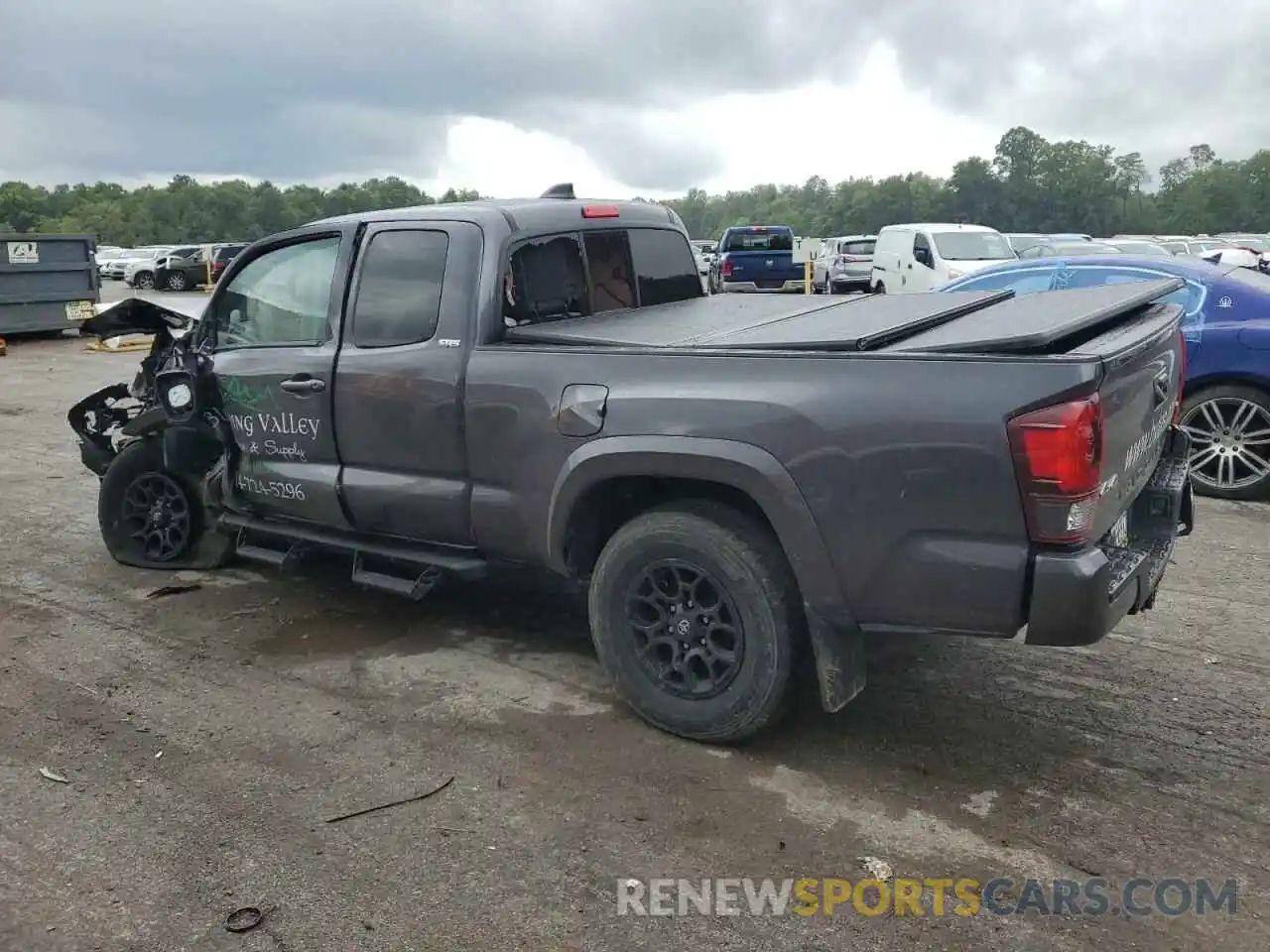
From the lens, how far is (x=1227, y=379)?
685 cm

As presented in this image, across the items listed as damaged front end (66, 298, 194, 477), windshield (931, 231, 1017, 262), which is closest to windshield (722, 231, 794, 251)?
windshield (931, 231, 1017, 262)

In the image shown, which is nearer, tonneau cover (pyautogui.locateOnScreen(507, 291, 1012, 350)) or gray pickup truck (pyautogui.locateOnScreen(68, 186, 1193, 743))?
gray pickup truck (pyautogui.locateOnScreen(68, 186, 1193, 743))

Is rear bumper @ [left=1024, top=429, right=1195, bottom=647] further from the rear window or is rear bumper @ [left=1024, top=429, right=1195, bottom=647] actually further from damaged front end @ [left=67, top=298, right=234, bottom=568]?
the rear window

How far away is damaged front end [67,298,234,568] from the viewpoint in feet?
17.9

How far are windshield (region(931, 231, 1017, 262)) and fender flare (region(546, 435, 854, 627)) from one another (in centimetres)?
1459

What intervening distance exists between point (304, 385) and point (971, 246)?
14812 millimetres

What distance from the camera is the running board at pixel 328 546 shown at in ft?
14.6

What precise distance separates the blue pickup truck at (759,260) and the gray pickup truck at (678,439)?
19.9 m

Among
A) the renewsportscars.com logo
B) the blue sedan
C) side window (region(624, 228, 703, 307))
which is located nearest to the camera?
the renewsportscars.com logo

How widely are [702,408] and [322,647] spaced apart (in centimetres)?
232

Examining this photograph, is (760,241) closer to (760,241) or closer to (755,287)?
(760,241)

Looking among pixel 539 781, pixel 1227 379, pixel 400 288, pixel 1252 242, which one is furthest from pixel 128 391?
pixel 1252 242

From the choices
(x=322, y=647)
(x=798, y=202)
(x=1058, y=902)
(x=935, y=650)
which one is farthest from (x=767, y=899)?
(x=798, y=202)

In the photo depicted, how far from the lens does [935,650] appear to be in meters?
4.60
